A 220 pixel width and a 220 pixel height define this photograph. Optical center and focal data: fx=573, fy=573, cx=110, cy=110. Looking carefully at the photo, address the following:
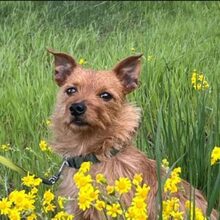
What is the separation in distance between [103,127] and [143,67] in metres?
2.22

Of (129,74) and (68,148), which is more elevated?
(129,74)

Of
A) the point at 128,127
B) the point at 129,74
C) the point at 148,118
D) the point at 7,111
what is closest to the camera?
the point at 128,127

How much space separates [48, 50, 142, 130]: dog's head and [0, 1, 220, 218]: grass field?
252 mm

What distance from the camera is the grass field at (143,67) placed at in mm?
3037

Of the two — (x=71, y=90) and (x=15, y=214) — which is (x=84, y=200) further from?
(x=71, y=90)

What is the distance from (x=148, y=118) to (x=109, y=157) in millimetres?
1069

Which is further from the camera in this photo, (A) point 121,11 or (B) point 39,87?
(A) point 121,11

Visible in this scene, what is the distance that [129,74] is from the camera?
119 inches

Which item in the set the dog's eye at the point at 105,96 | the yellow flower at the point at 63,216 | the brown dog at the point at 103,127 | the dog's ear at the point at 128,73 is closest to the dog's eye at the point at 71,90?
the brown dog at the point at 103,127

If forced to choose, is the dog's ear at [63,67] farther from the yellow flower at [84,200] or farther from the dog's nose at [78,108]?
the yellow flower at [84,200]

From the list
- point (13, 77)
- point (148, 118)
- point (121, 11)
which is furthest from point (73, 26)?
point (148, 118)

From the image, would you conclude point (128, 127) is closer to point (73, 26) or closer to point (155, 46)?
point (155, 46)

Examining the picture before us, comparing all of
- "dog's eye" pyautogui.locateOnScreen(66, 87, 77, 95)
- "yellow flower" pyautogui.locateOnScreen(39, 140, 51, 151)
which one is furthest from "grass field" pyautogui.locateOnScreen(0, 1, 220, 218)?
"dog's eye" pyautogui.locateOnScreen(66, 87, 77, 95)

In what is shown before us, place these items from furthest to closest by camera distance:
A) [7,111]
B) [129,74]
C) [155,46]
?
[155,46] → [7,111] → [129,74]
